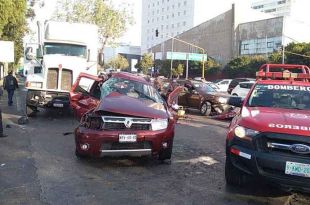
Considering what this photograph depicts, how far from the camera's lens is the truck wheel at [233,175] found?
6.75m

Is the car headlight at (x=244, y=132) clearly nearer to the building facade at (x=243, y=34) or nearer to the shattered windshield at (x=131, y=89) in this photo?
the shattered windshield at (x=131, y=89)

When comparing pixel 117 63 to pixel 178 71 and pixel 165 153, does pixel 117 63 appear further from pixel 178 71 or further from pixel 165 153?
pixel 165 153

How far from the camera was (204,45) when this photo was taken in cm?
9212

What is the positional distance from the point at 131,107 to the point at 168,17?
5310 inches

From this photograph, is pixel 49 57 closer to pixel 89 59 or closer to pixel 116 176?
pixel 89 59

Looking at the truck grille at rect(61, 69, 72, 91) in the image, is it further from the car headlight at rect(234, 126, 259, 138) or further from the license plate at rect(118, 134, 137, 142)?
the car headlight at rect(234, 126, 259, 138)

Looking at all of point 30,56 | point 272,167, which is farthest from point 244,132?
point 30,56

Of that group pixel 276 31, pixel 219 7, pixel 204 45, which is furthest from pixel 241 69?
pixel 219 7

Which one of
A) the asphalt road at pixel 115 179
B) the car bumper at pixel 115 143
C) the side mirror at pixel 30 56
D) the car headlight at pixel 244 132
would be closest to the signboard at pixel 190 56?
the side mirror at pixel 30 56

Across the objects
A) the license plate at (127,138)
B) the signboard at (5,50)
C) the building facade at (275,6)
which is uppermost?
the building facade at (275,6)

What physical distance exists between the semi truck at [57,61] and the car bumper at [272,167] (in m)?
10.6

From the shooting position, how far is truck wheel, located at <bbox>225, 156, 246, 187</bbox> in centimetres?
675

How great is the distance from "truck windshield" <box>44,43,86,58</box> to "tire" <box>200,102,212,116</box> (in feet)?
19.0

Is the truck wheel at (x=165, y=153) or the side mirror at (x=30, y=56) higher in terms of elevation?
the side mirror at (x=30, y=56)
